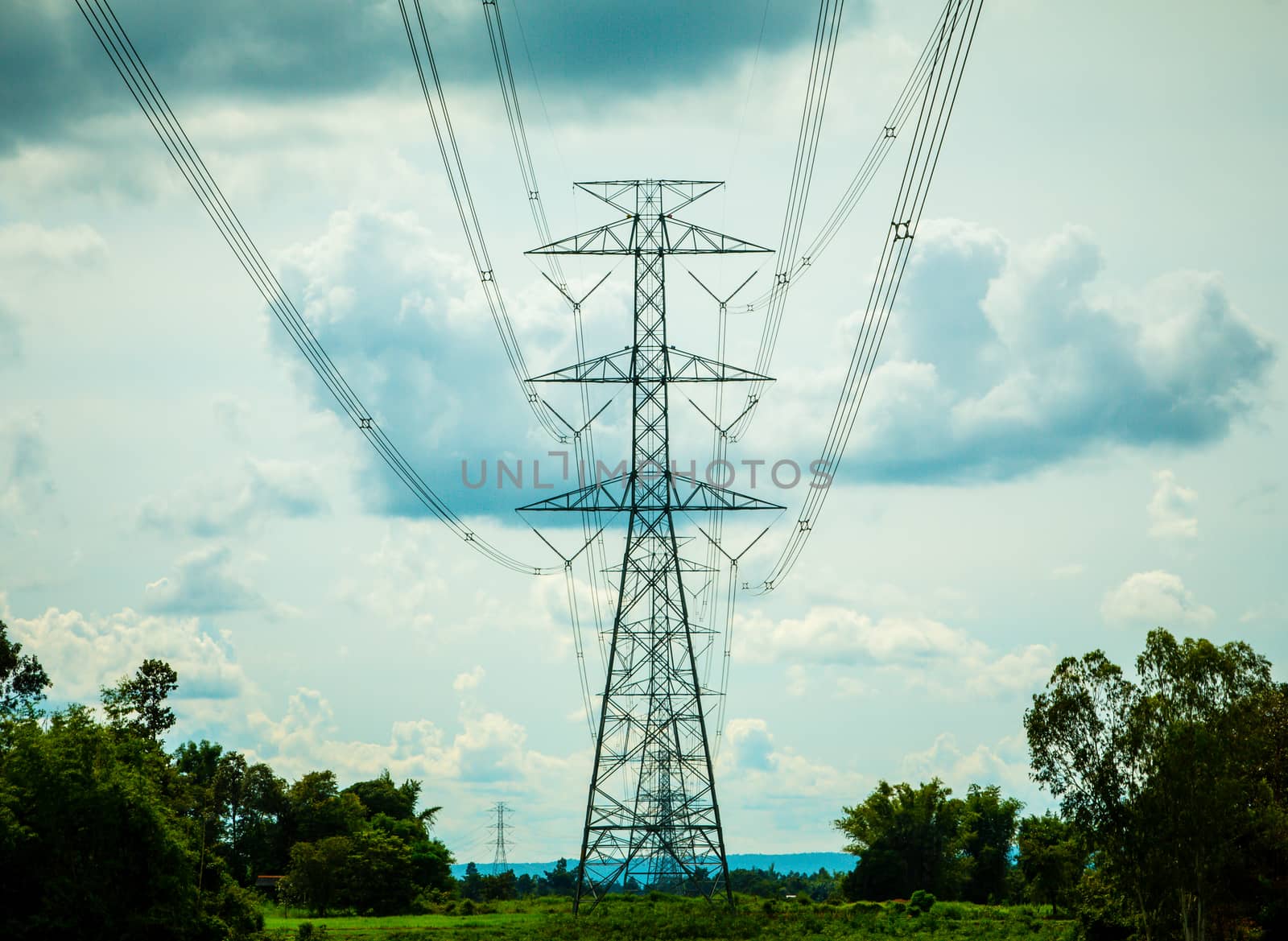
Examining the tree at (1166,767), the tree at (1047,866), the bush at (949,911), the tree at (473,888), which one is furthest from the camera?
the tree at (473,888)

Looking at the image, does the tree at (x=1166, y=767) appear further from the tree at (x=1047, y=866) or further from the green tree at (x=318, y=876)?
the green tree at (x=318, y=876)

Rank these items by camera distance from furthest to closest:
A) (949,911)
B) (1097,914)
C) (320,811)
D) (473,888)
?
(473,888)
(320,811)
(949,911)
(1097,914)

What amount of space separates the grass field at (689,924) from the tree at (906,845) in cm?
2391

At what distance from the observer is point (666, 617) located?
5538 cm

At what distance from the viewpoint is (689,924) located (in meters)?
60.1

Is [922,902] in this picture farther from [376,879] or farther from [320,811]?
[320,811]

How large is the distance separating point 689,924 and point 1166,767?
24231 mm

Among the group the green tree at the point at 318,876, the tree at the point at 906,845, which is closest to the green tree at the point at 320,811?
the green tree at the point at 318,876

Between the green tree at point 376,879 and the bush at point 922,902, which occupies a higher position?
the green tree at point 376,879

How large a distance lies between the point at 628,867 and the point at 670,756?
18.5 ft

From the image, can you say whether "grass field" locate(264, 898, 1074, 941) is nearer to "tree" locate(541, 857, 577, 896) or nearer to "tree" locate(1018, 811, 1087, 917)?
"tree" locate(1018, 811, 1087, 917)

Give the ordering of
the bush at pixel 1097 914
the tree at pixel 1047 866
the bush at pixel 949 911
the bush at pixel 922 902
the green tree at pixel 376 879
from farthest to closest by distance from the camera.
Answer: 1. the green tree at pixel 376 879
2. the bush at pixel 922 902
3. the tree at pixel 1047 866
4. the bush at pixel 949 911
5. the bush at pixel 1097 914

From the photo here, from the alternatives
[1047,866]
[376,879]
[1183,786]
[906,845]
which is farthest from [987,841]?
[1183,786]

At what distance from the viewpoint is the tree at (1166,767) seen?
45688 mm
